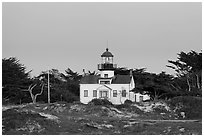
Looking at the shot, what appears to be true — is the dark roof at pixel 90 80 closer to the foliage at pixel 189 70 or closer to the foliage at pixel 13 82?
the foliage at pixel 13 82

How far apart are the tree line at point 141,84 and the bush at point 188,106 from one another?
4.78 meters

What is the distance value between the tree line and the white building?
1145 mm

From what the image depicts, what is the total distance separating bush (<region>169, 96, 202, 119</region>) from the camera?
61.6 ft

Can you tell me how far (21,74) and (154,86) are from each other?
36.8 ft

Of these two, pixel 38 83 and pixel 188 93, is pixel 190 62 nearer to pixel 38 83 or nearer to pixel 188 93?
pixel 188 93

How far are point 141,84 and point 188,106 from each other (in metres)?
12.5

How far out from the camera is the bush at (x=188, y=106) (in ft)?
61.6

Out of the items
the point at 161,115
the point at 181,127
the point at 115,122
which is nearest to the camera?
the point at 181,127

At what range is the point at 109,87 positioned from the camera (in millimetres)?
37062

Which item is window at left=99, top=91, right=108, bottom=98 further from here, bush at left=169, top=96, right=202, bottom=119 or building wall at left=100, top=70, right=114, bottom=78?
bush at left=169, top=96, right=202, bottom=119

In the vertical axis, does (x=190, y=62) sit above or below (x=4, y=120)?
above

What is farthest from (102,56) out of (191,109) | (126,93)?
(191,109)

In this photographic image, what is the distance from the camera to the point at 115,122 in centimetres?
1402


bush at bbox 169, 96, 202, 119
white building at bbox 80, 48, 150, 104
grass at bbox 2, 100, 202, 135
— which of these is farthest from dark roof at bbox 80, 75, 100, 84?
grass at bbox 2, 100, 202, 135
